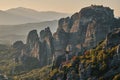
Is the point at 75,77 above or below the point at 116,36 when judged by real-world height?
below

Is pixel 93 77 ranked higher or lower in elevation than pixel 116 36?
lower

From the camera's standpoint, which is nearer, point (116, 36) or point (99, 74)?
point (99, 74)

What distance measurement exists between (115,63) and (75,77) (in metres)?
21.1

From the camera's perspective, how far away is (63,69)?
646 feet

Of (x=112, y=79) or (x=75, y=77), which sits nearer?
(x=112, y=79)

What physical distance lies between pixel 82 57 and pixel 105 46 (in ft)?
42.1

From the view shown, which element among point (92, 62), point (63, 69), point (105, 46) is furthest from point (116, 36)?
point (63, 69)

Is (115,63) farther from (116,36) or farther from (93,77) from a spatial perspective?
(116,36)

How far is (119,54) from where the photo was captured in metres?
171

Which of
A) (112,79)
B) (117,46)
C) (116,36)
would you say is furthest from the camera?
(116,36)

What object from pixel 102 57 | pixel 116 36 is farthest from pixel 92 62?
pixel 116 36

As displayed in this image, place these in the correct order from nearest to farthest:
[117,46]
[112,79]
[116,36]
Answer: [112,79] < [117,46] < [116,36]

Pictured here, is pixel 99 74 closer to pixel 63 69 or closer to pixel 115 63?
pixel 115 63

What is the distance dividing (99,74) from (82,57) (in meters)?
24.4
